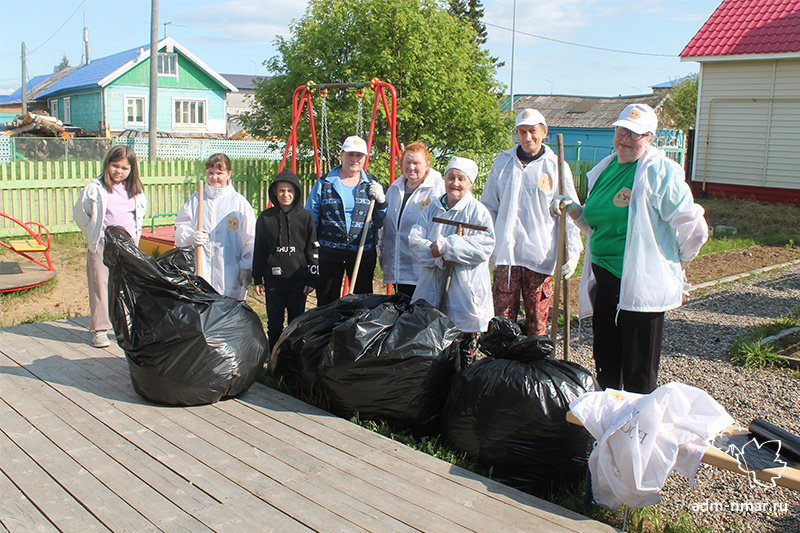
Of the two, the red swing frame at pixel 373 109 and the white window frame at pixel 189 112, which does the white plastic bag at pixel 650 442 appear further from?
the white window frame at pixel 189 112

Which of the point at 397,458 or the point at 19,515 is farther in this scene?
the point at 397,458

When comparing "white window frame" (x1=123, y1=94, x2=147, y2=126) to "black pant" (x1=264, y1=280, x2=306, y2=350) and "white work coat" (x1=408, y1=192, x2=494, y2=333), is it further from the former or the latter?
"white work coat" (x1=408, y1=192, x2=494, y2=333)

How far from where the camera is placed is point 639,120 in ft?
11.1

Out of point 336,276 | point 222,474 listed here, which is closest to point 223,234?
point 336,276

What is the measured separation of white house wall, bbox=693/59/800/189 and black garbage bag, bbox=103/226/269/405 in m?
13.9

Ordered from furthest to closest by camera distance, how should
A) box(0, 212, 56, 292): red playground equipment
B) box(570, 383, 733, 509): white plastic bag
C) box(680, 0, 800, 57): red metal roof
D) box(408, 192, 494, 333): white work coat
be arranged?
box(680, 0, 800, 57): red metal roof → box(0, 212, 56, 292): red playground equipment → box(408, 192, 494, 333): white work coat → box(570, 383, 733, 509): white plastic bag

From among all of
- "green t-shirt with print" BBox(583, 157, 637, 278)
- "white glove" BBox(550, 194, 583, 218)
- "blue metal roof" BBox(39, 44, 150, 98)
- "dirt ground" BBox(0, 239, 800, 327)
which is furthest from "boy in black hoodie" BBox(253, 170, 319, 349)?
"blue metal roof" BBox(39, 44, 150, 98)

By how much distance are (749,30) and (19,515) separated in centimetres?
1640

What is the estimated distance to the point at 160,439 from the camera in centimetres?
312

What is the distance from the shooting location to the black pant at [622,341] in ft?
11.1

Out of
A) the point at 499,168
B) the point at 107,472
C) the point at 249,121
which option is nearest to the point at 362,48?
the point at 249,121

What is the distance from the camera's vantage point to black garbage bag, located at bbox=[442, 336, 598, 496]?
2.98 m

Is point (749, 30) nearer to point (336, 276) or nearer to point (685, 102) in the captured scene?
point (336, 276)

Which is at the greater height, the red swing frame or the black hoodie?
the red swing frame
